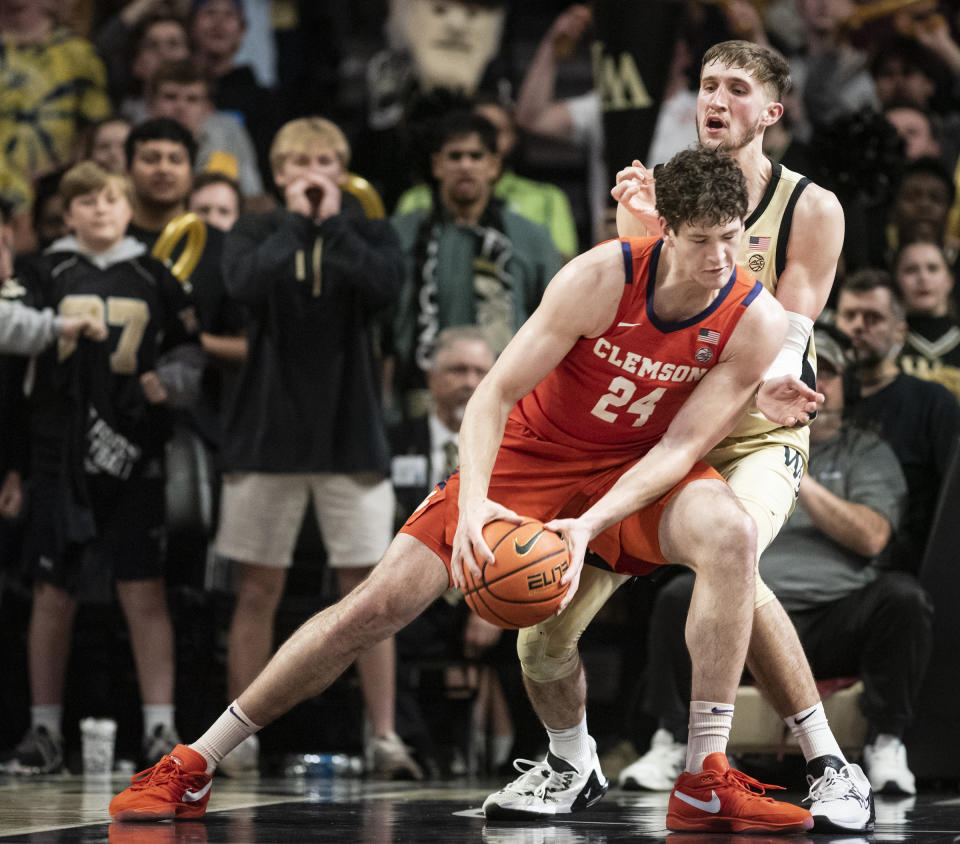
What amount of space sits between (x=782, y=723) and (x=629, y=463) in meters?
1.88

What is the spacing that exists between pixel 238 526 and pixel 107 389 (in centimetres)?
73

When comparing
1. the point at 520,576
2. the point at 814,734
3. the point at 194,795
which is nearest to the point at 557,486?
the point at 520,576

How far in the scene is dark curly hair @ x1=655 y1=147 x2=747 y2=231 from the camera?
11.6ft

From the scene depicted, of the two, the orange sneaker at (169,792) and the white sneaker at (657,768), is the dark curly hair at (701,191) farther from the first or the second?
the white sneaker at (657,768)

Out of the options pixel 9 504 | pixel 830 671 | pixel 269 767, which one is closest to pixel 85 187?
pixel 9 504

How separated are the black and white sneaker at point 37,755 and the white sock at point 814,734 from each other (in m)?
2.98

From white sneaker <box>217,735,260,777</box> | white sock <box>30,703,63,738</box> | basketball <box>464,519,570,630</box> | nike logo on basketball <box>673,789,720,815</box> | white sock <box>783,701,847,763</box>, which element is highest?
basketball <box>464,519,570,630</box>

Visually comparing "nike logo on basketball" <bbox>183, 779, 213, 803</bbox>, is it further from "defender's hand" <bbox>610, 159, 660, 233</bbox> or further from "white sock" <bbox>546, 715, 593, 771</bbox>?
"defender's hand" <bbox>610, 159, 660, 233</bbox>

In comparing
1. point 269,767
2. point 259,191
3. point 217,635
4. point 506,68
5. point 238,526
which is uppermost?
point 506,68

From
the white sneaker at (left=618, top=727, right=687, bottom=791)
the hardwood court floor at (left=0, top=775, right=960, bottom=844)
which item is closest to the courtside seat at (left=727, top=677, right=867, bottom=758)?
the white sneaker at (left=618, top=727, right=687, bottom=791)

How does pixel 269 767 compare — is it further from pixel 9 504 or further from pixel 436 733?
pixel 9 504

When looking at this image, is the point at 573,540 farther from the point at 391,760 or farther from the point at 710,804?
the point at 391,760

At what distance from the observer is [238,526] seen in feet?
19.1

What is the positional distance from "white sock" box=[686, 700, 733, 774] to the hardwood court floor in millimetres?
213
